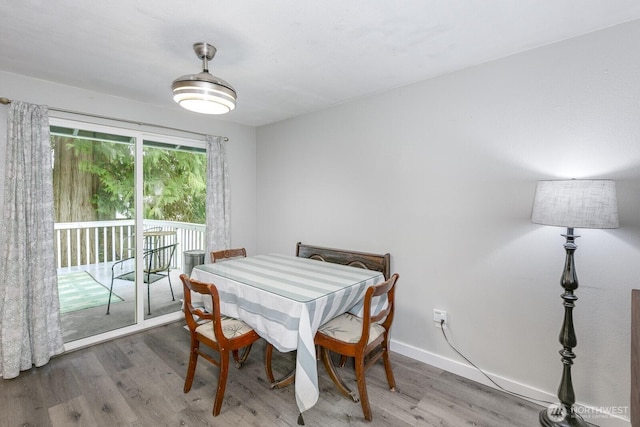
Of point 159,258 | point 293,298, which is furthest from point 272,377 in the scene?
point 159,258

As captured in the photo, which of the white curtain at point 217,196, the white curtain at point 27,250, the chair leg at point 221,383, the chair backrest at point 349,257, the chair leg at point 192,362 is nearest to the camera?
the chair leg at point 221,383

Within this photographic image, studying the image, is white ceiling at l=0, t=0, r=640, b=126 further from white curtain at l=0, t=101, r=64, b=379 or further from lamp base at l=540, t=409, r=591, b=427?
lamp base at l=540, t=409, r=591, b=427

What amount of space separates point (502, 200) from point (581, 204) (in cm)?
61

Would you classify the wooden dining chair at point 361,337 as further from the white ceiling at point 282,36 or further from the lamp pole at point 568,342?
the white ceiling at point 282,36

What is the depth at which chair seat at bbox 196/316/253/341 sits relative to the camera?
2025 mm

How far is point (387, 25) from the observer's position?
1.77 m

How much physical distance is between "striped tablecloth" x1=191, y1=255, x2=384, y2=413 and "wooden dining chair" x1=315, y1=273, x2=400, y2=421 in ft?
0.31

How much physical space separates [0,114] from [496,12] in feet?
11.6

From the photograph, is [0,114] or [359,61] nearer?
[359,61]

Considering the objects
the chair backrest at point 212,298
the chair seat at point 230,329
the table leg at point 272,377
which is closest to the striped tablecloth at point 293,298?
the chair seat at point 230,329

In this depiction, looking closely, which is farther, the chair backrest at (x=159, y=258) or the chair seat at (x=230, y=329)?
the chair backrest at (x=159, y=258)

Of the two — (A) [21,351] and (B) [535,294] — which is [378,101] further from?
(A) [21,351]

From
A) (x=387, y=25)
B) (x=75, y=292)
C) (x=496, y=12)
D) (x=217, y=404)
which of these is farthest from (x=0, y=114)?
(x=496, y=12)

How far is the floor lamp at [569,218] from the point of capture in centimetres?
155
